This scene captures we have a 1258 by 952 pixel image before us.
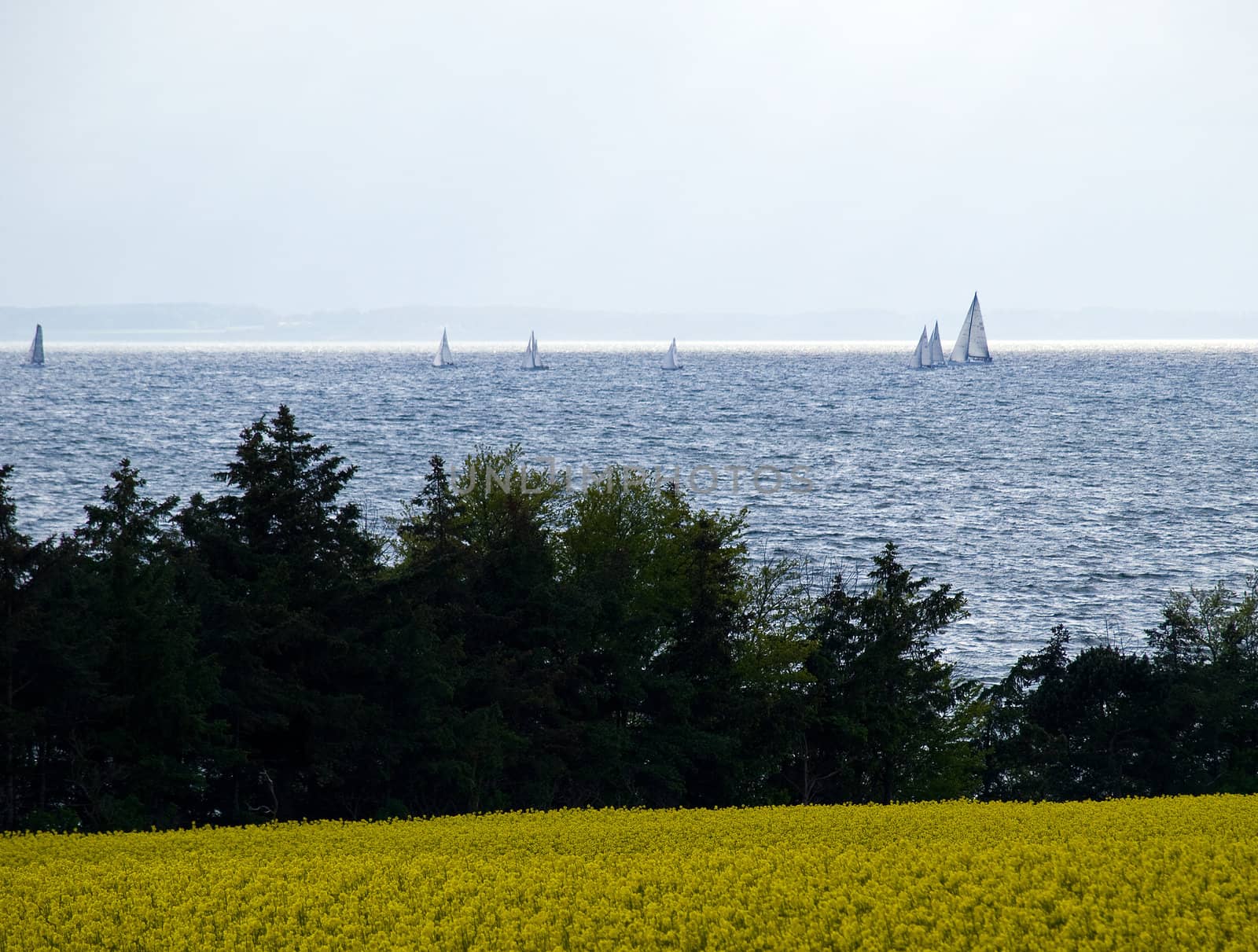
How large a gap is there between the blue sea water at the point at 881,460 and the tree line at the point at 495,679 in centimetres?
1080

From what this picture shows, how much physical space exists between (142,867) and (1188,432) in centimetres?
13512

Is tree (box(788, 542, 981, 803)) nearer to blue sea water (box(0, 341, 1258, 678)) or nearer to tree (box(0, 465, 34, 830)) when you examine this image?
blue sea water (box(0, 341, 1258, 678))

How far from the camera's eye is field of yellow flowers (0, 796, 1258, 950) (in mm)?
11523

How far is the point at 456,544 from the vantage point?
3117 centimetres

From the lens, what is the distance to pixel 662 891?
1336cm

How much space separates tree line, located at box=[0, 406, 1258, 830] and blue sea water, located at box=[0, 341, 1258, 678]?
35.4 feet

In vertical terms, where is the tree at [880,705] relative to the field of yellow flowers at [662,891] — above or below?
below

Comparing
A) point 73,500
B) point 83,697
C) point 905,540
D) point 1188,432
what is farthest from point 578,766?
point 1188,432

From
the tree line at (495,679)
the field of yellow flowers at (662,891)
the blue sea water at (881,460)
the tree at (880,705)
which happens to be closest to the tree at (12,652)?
the tree line at (495,679)

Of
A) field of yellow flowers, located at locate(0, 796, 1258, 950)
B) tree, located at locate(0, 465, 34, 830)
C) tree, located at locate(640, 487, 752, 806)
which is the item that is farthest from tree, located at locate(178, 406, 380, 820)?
tree, located at locate(640, 487, 752, 806)

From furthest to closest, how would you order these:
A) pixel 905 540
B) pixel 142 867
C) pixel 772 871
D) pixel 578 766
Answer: pixel 905 540 → pixel 578 766 → pixel 142 867 → pixel 772 871

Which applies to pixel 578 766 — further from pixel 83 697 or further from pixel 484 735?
pixel 83 697

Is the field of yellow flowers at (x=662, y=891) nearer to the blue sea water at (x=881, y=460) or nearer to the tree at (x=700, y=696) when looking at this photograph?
the tree at (x=700, y=696)

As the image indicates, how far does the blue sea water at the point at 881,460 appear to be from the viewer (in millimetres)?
64875
